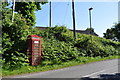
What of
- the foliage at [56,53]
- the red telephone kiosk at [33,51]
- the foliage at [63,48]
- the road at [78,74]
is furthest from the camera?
the foliage at [63,48]

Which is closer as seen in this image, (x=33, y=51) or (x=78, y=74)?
(x=78, y=74)

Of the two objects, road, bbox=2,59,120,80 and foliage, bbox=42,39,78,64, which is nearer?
road, bbox=2,59,120,80

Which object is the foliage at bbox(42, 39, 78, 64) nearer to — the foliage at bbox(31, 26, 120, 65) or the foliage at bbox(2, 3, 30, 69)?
the foliage at bbox(31, 26, 120, 65)

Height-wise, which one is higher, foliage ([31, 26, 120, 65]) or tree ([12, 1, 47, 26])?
tree ([12, 1, 47, 26])

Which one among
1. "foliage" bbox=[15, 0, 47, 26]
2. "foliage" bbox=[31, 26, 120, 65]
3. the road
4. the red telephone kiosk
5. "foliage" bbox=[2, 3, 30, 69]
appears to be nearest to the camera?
the road

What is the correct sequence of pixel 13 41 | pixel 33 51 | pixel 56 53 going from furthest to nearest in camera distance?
pixel 56 53 < pixel 33 51 < pixel 13 41

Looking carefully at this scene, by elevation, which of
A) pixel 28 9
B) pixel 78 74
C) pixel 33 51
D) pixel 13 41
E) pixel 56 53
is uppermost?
pixel 28 9

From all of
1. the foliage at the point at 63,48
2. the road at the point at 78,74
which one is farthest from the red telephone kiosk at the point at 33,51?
the road at the point at 78,74

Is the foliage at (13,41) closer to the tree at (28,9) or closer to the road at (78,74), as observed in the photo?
the road at (78,74)

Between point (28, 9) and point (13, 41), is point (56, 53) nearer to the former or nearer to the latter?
point (13, 41)

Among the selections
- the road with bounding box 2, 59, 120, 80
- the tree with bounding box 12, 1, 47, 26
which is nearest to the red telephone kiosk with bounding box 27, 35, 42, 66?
the road with bounding box 2, 59, 120, 80

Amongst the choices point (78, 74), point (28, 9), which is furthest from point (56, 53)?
point (28, 9)

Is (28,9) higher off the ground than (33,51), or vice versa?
(28,9)

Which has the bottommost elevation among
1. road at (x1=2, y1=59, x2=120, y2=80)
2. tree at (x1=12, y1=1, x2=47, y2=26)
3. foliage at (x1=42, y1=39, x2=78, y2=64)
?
road at (x1=2, y1=59, x2=120, y2=80)
